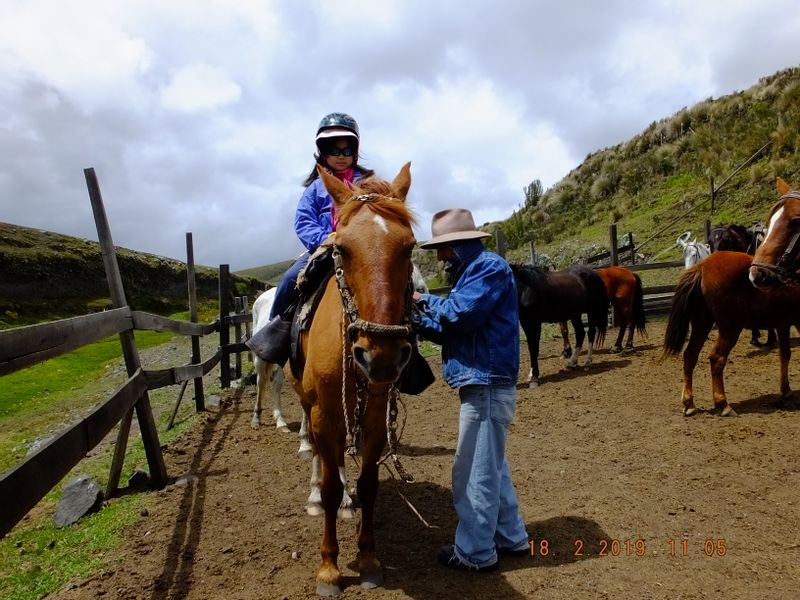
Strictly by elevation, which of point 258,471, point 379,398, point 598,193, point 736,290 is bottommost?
point 258,471

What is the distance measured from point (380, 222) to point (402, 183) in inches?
25.0

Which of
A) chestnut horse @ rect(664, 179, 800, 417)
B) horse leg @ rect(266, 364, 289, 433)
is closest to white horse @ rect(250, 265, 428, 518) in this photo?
horse leg @ rect(266, 364, 289, 433)

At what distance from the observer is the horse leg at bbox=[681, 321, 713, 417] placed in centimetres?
643

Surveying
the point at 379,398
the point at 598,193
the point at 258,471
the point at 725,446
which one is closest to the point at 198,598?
the point at 379,398

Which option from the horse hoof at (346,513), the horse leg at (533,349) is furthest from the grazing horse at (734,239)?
the horse hoof at (346,513)

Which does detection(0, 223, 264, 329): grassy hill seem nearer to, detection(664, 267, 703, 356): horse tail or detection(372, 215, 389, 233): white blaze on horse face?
detection(372, 215, 389, 233): white blaze on horse face

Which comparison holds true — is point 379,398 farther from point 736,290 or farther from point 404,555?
point 736,290

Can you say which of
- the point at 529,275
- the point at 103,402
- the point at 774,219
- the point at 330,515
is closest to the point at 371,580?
the point at 330,515

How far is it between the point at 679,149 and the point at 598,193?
3.92 metres

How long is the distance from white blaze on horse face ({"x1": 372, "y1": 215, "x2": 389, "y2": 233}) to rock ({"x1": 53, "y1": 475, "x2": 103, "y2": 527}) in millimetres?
3770

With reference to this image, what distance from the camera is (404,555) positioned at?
12.0 feet

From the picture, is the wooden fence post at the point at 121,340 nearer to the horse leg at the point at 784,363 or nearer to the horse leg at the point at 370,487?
the horse leg at the point at 370,487

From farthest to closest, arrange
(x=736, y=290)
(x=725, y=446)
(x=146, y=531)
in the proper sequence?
(x=736, y=290)
(x=725, y=446)
(x=146, y=531)
